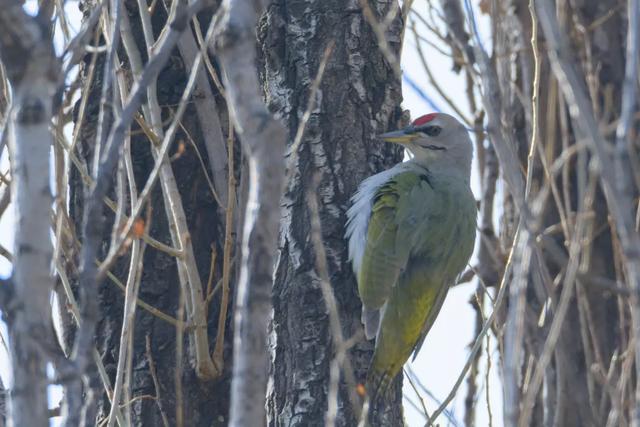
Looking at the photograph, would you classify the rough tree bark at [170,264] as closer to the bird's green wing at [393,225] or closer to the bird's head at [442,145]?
the bird's green wing at [393,225]

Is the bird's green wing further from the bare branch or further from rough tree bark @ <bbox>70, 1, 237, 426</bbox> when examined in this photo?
the bare branch

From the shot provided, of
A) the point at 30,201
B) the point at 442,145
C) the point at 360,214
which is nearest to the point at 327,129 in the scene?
the point at 360,214

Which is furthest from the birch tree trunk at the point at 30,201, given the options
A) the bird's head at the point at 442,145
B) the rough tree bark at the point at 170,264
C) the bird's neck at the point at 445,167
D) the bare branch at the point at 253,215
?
the bird's neck at the point at 445,167

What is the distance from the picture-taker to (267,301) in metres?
2.40

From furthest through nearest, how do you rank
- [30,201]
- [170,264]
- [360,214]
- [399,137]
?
1. [170,264]
2. [399,137]
3. [360,214]
4. [30,201]

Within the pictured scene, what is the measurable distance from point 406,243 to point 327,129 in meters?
0.95

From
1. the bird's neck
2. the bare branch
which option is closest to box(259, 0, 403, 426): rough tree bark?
the bird's neck

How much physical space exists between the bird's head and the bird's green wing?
1.08 ft

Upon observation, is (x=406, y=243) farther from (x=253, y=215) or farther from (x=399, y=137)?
(x=253, y=215)

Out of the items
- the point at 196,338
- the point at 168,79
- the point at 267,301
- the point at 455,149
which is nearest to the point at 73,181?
the point at 168,79

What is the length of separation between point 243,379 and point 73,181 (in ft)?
10.5

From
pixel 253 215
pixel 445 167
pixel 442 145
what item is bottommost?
pixel 253 215

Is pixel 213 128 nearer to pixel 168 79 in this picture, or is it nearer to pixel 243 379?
pixel 168 79

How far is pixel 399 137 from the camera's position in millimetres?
4930
